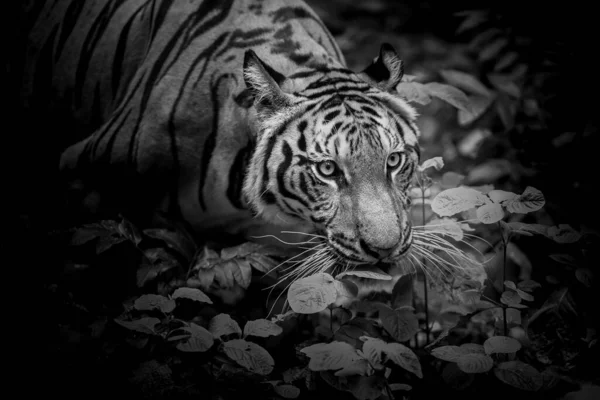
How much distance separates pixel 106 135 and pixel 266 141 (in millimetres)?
763

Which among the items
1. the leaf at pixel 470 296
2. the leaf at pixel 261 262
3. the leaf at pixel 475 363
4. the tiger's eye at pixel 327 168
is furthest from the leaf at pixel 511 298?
the leaf at pixel 261 262

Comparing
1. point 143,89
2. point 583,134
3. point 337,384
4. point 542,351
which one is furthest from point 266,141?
point 583,134

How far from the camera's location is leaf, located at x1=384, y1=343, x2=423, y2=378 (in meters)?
1.53

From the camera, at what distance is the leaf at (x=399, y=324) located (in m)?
1.73

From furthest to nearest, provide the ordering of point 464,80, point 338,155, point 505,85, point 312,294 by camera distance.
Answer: point 505,85 → point 464,80 → point 338,155 → point 312,294

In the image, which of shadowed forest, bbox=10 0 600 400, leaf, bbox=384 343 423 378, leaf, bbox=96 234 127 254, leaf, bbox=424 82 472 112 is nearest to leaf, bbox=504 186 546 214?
shadowed forest, bbox=10 0 600 400

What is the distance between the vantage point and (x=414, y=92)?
238cm

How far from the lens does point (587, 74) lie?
105 inches

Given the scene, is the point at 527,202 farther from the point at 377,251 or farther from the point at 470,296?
the point at 377,251

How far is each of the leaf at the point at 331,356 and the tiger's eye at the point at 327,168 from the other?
669 millimetres

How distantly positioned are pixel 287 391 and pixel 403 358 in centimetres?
37

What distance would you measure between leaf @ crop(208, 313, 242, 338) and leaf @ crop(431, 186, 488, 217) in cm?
76

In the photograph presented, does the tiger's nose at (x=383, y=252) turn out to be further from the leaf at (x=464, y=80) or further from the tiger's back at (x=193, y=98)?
the leaf at (x=464, y=80)

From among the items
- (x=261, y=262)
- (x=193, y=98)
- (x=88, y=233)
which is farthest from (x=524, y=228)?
(x=88, y=233)
